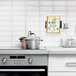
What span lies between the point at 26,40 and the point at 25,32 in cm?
53

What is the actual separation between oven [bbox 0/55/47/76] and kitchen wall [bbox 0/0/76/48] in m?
0.72

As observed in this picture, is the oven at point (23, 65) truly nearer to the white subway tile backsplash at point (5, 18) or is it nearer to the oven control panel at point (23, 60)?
the oven control panel at point (23, 60)

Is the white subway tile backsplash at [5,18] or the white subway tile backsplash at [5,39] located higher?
the white subway tile backsplash at [5,18]

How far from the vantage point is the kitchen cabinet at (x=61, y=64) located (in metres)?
1.89

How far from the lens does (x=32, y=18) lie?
2600 millimetres

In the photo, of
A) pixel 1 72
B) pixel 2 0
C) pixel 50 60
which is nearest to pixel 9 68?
pixel 1 72

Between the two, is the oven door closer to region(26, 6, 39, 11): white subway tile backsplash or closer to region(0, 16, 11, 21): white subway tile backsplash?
region(0, 16, 11, 21): white subway tile backsplash

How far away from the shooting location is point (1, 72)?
1.85 meters

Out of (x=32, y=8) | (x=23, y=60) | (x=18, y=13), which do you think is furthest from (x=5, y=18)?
(x=23, y=60)

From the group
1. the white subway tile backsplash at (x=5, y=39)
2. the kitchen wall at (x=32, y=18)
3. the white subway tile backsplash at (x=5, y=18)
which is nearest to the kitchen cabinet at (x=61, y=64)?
the kitchen wall at (x=32, y=18)

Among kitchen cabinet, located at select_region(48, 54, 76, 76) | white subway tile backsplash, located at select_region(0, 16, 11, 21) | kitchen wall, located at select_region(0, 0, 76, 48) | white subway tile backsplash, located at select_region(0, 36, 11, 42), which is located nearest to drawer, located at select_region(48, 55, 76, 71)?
kitchen cabinet, located at select_region(48, 54, 76, 76)

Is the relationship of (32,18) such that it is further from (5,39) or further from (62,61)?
(62,61)

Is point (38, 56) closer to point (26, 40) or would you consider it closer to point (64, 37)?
point (26, 40)

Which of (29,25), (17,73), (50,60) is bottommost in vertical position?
(17,73)
